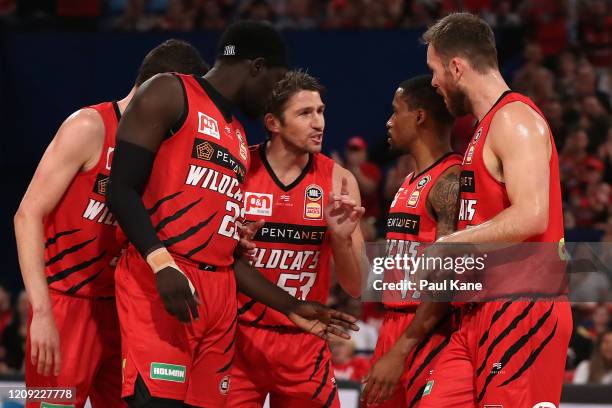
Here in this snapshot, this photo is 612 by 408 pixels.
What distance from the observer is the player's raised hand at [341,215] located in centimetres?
491

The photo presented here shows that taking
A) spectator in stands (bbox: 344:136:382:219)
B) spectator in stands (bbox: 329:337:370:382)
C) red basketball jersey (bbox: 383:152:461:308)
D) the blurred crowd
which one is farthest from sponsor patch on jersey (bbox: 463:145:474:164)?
the blurred crowd

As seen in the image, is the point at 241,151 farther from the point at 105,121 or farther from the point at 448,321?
the point at 448,321

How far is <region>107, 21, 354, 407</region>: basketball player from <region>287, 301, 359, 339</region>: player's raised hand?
1.86 feet

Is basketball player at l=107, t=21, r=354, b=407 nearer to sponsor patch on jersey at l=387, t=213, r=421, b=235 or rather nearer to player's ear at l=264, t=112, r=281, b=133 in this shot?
player's ear at l=264, t=112, r=281, b=133

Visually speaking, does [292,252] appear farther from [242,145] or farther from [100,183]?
[100,183]

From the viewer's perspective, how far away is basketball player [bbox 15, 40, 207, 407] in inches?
181

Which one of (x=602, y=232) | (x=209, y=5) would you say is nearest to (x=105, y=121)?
(x=602, y=232)

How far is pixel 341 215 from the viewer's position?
5.02 m

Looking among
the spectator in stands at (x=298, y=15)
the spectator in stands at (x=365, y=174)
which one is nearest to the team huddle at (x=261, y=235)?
the spectator in stands at (x=365, y=174)

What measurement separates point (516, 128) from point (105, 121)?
1.92 m

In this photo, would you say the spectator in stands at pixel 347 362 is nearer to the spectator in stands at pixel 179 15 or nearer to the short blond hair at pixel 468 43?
the short blond hair at pixel 468 43

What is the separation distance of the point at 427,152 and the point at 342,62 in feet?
20.5

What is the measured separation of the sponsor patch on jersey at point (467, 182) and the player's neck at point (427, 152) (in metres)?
0.71

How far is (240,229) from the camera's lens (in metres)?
4.81
